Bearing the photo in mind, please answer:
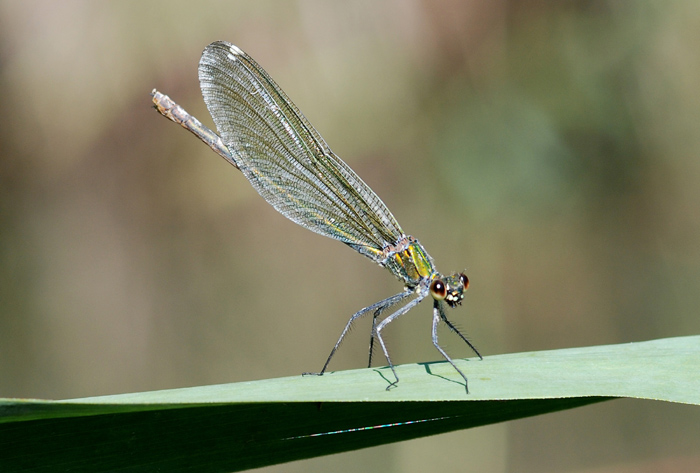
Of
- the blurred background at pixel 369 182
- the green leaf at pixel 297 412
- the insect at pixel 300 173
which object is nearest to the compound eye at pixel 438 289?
the insect at pixel 300 173

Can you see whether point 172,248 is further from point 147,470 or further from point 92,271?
point 147,470

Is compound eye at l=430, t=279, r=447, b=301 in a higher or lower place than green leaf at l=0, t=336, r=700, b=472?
higher

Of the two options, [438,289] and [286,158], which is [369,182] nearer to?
[286,158]

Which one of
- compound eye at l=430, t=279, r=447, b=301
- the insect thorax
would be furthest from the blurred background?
compound eye at l=430, t=279, r=447, b=301

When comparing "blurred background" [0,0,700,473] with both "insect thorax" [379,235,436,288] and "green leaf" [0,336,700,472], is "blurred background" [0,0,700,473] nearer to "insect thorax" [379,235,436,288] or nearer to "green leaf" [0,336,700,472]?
"insect thorax" [379,235,436,288]

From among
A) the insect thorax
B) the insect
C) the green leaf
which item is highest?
the insect

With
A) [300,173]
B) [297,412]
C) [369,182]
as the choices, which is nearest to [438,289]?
[300,173]
